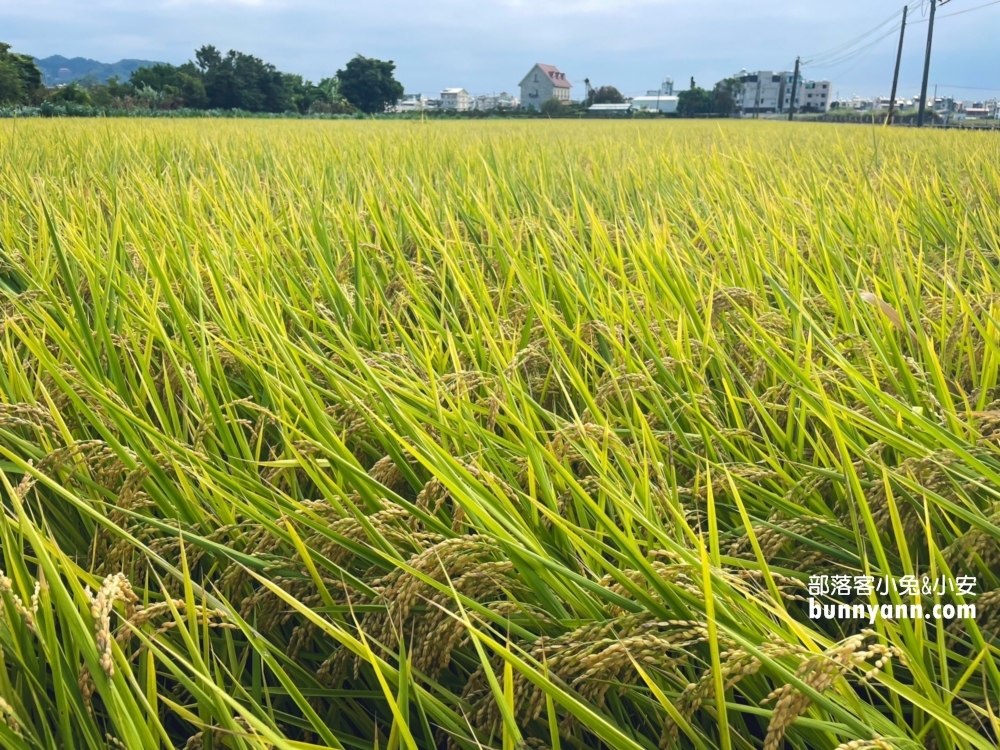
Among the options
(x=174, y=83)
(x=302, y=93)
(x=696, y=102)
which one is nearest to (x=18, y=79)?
(x=174, y=83)

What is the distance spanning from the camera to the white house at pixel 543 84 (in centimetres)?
8612

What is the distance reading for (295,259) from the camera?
2.02 meters

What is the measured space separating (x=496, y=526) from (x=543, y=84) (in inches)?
3689

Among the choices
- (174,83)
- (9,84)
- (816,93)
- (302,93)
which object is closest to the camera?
(9,84)

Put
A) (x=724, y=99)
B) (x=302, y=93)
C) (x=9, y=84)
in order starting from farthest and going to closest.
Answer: (x=724, y=99), (x=302, y=93), (x=9, y=84)

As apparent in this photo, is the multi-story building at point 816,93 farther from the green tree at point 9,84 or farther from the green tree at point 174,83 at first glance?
the green tree at point 9,84

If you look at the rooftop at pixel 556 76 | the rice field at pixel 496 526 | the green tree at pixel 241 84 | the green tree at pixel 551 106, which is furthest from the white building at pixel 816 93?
the rice field at pixel 496 526

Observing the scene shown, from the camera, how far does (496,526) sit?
0.71 m

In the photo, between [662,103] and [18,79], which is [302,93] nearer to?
Answer: [18,79]

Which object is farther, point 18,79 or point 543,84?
point 543,84

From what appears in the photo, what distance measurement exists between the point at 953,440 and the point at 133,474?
1.08 meters

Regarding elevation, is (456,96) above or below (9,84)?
above

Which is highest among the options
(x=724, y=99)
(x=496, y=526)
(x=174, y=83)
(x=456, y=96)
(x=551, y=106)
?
(x=456, y=96)

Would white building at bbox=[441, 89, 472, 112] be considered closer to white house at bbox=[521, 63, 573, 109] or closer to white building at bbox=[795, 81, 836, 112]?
white house at bbox=[521, 63, 573, 109]
